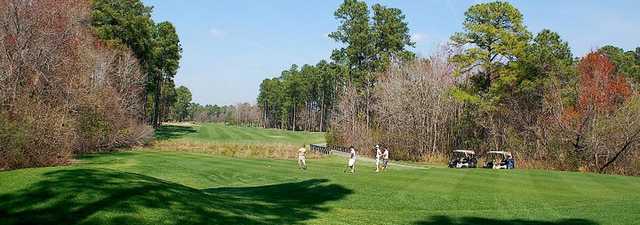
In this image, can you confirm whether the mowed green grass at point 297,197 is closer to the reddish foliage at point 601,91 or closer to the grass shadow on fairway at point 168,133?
the reddish foliage at point 601,91

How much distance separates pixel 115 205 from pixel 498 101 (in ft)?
133

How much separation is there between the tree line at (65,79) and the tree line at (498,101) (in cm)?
2291

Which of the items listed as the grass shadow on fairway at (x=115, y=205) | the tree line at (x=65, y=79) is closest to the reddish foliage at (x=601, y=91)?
the grass shadow on fairway at (x=115, y=205)

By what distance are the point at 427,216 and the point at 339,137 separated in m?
41.0

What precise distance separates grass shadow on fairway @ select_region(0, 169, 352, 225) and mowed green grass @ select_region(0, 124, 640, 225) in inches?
0.9

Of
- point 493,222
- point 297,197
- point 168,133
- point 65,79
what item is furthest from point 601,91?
point 168,133

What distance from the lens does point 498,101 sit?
47.4 metres

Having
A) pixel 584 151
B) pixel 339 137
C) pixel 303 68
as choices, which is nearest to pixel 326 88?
pixel 303 68

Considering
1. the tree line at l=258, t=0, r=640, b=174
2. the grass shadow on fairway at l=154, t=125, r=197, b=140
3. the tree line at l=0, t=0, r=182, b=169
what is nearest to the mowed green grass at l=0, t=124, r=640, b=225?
the tree line at l=0, t=0, r=182, b=169

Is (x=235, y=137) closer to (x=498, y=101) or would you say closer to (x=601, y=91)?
(x=498, y=101)

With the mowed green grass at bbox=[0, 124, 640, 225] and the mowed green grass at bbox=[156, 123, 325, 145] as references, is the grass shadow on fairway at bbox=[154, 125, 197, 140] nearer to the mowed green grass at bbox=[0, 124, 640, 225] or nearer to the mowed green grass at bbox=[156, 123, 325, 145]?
the mowed green grass at bbox=[156, 123, 325, 145]

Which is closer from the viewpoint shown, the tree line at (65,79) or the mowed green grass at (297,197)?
the mowed green grass at (297,197)

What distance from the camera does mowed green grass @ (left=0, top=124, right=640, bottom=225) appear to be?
495 inches

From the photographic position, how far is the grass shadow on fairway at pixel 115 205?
11.8m
